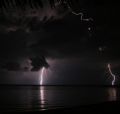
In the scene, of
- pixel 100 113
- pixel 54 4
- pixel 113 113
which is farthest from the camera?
pixel 100 113

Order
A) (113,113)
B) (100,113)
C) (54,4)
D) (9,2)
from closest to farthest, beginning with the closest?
(9,2), (54,4), (113,113), (100,113)

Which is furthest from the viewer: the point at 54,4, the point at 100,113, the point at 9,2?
the point at 100,113

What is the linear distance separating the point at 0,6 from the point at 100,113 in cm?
948

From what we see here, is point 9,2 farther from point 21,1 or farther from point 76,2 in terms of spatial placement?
point 76,2

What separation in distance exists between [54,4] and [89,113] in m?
9.57

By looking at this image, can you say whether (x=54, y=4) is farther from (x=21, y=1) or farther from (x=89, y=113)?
(x=89, y=113)

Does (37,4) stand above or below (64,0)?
below

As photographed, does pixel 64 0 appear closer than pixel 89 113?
Yes

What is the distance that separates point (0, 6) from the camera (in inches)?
110

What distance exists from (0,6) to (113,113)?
346 inches

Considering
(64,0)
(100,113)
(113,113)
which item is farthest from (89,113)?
(64,0)

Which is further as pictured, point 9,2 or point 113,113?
point 113,113

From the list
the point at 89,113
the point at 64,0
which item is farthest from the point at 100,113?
the point at 64,0

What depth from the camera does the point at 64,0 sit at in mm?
3164
